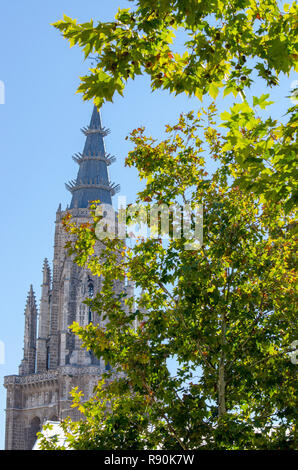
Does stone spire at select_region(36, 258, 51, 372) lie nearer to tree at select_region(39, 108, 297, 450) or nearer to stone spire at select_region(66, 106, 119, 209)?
stone spire at select_region(66, 106, 119, 209)

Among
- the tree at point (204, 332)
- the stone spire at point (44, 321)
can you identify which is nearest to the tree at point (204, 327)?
the tree at point (204, 332)

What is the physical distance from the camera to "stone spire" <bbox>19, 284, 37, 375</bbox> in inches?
3189

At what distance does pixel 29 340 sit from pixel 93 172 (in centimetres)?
1999

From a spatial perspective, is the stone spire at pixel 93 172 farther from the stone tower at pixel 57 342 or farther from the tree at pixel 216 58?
the tree at pixel 216 58

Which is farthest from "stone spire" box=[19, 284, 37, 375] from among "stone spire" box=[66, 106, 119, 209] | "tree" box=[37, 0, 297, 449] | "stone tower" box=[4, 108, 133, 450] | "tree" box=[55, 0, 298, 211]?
"tree" box=[55, 0, 298, 211]

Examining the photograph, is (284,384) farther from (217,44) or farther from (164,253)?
(217,44)

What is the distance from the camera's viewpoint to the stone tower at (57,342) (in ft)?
247

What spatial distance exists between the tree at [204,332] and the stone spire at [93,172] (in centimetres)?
6733

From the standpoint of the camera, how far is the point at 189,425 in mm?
13672

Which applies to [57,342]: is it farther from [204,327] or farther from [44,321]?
[204,327]

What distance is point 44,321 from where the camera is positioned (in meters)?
81.6

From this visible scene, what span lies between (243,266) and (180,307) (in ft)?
4.91

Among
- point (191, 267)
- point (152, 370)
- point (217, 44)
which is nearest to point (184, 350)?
point (152, 370)

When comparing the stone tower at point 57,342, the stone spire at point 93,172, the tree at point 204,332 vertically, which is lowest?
the tree at point 204,332
